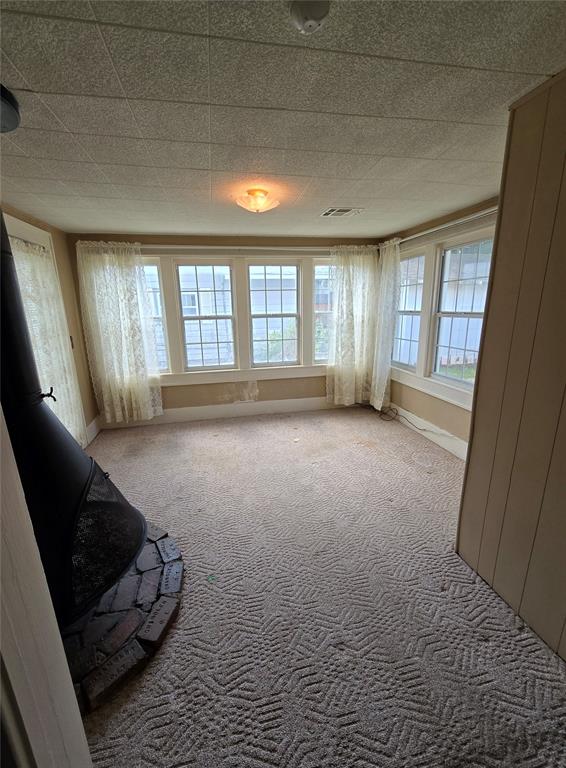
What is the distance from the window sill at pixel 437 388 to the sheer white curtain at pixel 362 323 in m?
0.17

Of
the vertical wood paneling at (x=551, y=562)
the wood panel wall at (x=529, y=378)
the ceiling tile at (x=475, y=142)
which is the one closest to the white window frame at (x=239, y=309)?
the ceiling tile at (x=475, y=142)

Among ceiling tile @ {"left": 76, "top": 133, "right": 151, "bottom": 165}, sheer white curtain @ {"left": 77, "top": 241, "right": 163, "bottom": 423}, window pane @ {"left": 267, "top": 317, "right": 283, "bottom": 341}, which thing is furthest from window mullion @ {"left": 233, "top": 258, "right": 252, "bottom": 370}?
ceiling tile @ {"left": 76, "top": 133, "right": 151, "bottom": 165}

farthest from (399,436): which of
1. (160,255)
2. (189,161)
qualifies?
(160,255)

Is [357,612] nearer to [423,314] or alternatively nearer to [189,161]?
[189,161]

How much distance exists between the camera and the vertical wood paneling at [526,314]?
4.10 ft

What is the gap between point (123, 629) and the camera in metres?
1.49

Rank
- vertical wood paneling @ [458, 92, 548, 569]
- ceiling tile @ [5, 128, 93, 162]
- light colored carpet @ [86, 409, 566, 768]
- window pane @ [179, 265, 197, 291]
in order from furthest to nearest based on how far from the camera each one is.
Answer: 1. window pane @ [179, 265, 197, 291]
2. ceiling tile @ [5, 128, 93, 162]
3. vertical wood paneling @ [458, 92, 548, 569]
4. light colored carpet @ [86, 409, 566, 768]

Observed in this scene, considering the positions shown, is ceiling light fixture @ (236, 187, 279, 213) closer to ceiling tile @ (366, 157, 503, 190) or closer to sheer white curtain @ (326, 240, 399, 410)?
ceiling tile @ (366, 157, 503, 190)

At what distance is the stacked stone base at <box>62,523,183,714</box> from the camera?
1289 mm

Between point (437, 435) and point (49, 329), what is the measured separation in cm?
388

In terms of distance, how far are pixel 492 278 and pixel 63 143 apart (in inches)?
86.1

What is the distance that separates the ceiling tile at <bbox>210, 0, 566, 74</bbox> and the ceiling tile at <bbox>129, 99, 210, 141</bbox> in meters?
0.43

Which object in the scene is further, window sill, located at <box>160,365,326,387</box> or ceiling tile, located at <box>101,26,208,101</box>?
window sill, located at <box>160,365,326,387</box>

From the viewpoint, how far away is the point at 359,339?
14.0 feet
